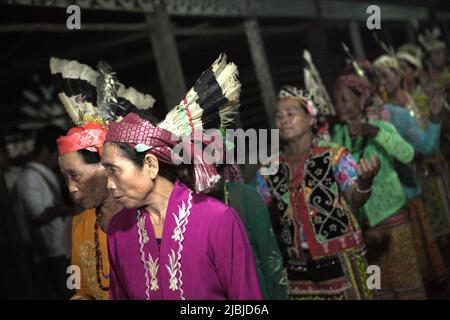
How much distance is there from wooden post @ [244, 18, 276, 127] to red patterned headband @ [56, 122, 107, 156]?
14.0 feet

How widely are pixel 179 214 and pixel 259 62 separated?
488 centimetres

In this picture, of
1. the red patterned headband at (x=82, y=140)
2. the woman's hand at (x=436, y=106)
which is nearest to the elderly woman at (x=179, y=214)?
the red patterned headband at (x=82, y=140)

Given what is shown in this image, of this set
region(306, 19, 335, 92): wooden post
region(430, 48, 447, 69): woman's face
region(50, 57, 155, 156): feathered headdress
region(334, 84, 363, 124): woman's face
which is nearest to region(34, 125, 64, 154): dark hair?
region(50, 57, 155, 156): feathered headdress

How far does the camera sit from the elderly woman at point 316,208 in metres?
3.63

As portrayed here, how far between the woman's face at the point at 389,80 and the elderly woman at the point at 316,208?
9.76 ft

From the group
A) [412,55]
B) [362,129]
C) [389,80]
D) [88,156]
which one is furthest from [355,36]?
[88,156]

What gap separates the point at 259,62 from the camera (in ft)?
22.9

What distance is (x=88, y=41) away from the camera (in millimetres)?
7070

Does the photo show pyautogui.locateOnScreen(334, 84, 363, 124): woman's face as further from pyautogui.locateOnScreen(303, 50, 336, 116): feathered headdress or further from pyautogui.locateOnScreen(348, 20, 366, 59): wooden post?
pyautogui.locateOnScreen(348, 20, 366, 59): wooden post

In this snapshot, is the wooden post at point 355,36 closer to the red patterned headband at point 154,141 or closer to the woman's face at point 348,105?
the woman's face at point 348,105

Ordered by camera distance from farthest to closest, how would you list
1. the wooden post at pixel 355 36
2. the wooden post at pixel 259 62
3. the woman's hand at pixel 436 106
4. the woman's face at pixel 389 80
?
1. the wooden post at pixel 355 36
2. the wooden post at pixel 259 62
3. the woman's face at pixel 389 80
4. the woman's hand at pixel 436 106

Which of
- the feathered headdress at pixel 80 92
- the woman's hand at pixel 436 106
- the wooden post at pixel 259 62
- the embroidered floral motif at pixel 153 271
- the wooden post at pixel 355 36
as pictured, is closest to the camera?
the embroidered floral motif at pixel 153 271

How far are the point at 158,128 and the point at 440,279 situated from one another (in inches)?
168
